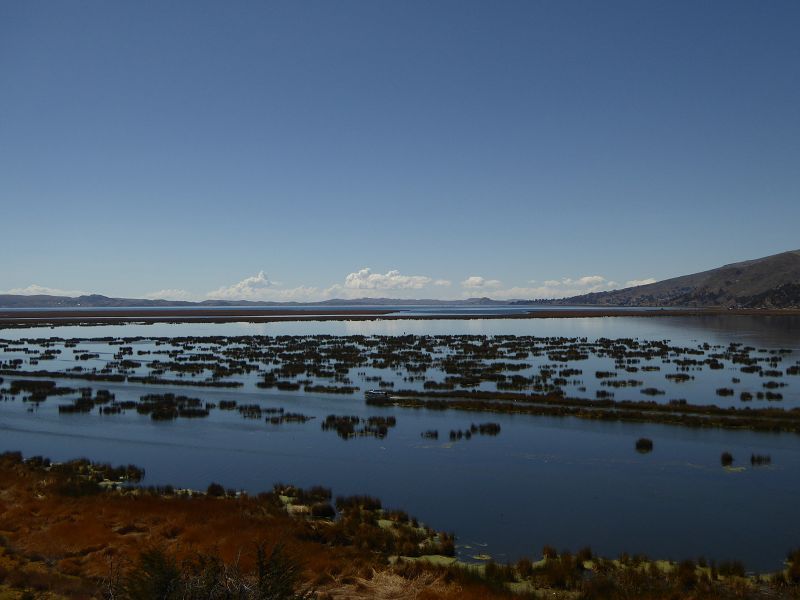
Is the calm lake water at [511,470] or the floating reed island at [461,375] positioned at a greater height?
the floating reed island at [461,375]

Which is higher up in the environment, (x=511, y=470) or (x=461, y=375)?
(x=461, y=375)

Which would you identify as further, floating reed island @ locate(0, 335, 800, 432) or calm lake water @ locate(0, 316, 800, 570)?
floating reed island @ locate(0, 335, 800, 432)

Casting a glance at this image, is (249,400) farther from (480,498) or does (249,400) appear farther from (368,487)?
(480,498)

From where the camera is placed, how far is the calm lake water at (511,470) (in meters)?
14.4

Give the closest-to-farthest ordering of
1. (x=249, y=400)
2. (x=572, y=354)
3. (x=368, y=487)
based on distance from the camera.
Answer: (x=368, y=487), (x=249, y=400), (x=572, y=354)

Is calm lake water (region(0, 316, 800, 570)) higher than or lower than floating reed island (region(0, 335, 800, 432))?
lower

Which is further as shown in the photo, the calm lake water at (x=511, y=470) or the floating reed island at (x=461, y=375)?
the floating reed island at (x=461, y=375)

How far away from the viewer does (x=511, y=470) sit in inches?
791

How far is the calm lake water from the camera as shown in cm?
1439

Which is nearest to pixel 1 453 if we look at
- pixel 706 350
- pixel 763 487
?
pixel 763 487

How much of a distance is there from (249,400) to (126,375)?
16322 mm

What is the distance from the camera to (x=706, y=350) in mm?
62312

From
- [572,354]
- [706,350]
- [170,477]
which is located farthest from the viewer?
[706,350]

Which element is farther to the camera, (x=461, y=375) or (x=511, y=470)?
(x=461, y=375)
